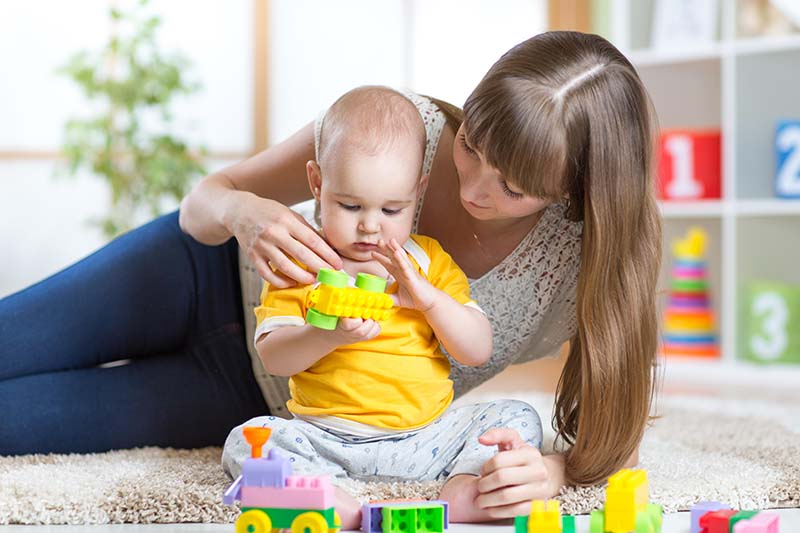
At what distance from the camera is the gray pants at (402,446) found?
1.27m

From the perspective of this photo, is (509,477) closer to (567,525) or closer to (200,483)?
(567,525)

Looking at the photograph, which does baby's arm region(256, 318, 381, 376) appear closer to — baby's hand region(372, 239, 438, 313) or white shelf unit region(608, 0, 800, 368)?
baby's hand region(372, 239, 438, 313)

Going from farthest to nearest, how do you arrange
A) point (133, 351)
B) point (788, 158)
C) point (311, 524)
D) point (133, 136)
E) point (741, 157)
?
point (133, 136) → point (741, 157) → point (788, 158) → point (133, 351) → point (311, 524)

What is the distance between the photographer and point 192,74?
4.02 metres

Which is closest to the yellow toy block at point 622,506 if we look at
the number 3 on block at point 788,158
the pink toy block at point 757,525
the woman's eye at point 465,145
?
the pink toy block at point 757,525

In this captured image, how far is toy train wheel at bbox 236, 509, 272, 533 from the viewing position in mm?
1032

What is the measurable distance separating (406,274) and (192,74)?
3.00 meters

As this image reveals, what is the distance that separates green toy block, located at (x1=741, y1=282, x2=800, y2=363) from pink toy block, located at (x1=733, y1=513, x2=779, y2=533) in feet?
7.30

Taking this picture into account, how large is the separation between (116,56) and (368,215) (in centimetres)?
279

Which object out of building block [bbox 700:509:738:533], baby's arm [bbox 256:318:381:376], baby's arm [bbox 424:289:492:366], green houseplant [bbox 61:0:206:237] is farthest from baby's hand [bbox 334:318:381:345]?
green houseplant [bbox 61:0:206:237]

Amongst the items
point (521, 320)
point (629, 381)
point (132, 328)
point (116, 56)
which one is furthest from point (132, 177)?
point (629, 381)

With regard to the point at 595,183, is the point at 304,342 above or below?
below

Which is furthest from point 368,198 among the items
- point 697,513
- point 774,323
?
point 774,323

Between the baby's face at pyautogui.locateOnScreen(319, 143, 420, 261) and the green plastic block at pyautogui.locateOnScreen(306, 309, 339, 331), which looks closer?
the green plastic block at pyautogui.locateOnScreen(306, 309, 339, 331)
